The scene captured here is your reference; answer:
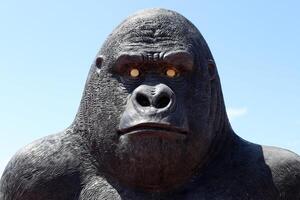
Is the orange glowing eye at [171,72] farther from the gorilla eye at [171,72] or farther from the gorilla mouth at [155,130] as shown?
the gorilla mouth at [155,130]

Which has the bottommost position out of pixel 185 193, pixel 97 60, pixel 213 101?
pixel 185 193

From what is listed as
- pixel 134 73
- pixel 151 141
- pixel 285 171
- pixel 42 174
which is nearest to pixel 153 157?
pixel 151 141

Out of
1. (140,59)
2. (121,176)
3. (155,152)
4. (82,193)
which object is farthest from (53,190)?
(140,59)

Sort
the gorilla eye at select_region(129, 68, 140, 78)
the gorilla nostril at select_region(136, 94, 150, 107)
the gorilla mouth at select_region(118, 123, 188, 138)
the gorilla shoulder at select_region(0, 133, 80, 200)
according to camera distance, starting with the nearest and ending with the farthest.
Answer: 1. the gorilla mouth at select_region(118, 123, 188, 138)
2. the gorilla nostril at select_region(136, 94, 150, 107)
3. the gorilla eye at select_region(129, 68, 140, 78)
4. the gorilla shoulder at select_region(0, 133, 80, 200)

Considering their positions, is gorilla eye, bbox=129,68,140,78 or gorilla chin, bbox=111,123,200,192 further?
gorilla eye, bbox=129,68,140,78

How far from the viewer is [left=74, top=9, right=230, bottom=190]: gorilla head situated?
3527mm

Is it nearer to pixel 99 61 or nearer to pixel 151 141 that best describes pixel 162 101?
pixel 151 141

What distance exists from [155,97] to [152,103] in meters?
0.04

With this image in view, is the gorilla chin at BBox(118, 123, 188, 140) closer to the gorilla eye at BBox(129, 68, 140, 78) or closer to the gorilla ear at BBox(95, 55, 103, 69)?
the gorilla eye at BBox(129, 68, 140, 78)

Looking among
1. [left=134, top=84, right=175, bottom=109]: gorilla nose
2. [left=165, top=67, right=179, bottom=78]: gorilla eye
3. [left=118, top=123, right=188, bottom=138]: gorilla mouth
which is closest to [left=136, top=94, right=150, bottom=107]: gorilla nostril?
[left=134, top=84, right=175, bottom=109]: gorilla nose

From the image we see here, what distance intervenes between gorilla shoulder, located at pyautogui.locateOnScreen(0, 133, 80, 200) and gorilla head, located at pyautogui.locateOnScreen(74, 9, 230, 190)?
21cm

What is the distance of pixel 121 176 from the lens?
3.74m

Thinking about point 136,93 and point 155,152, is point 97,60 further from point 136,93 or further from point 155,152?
point 155,152

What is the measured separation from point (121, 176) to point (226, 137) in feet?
2.90
